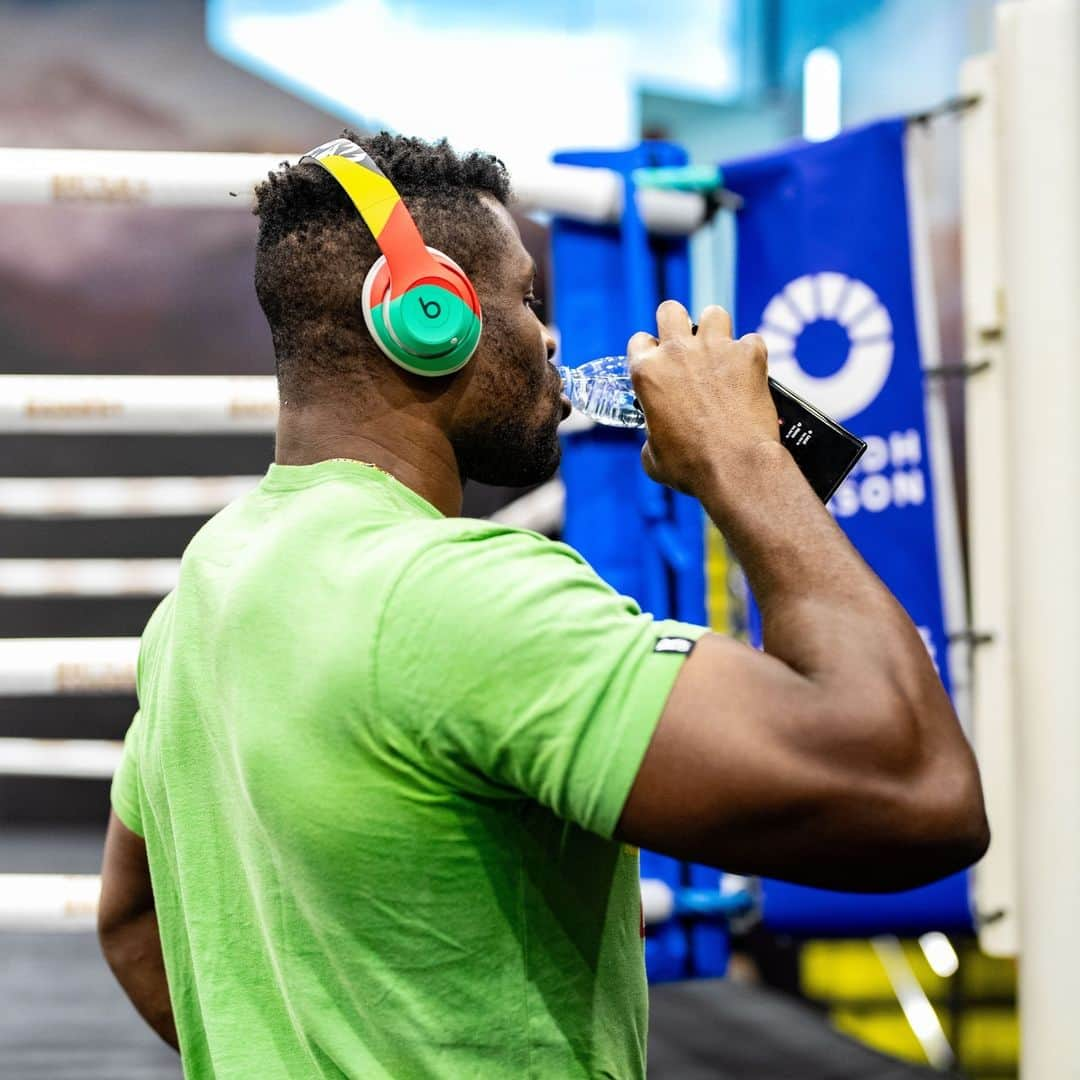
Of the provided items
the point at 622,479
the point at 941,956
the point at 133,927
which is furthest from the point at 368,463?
the point at 941,956

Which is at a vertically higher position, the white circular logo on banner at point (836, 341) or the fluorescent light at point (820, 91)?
the fluorescent light at point (820, 91)

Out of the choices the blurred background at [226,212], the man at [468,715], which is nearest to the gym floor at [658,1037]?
the man at [468,715]

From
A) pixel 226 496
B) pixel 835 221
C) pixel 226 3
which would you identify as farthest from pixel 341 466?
pixel 226 3

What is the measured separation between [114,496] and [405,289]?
6.14 feet

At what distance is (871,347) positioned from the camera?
1686 mm

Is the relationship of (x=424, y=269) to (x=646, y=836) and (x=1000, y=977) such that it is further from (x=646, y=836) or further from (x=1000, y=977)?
(x=1000, y=977)

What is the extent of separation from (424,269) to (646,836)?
0.40m

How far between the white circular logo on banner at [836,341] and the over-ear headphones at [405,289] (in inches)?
35.8

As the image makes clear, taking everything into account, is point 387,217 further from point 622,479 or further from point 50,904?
point 50,904

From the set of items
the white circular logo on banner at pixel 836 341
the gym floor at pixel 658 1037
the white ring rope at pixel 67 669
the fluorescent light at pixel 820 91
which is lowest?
the gym floor at pixel 658 1037

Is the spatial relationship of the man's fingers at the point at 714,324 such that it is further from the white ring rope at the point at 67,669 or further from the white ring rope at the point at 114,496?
the white ring rope at the point at 114,496

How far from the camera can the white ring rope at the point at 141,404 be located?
1511mm

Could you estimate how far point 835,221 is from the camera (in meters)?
1.69

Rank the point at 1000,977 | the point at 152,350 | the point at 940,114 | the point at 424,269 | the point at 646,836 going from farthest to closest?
the point at 152,350 < the point at 1000,977 < the point at 940,114 < the point at 424,269 < the point at 646,836
